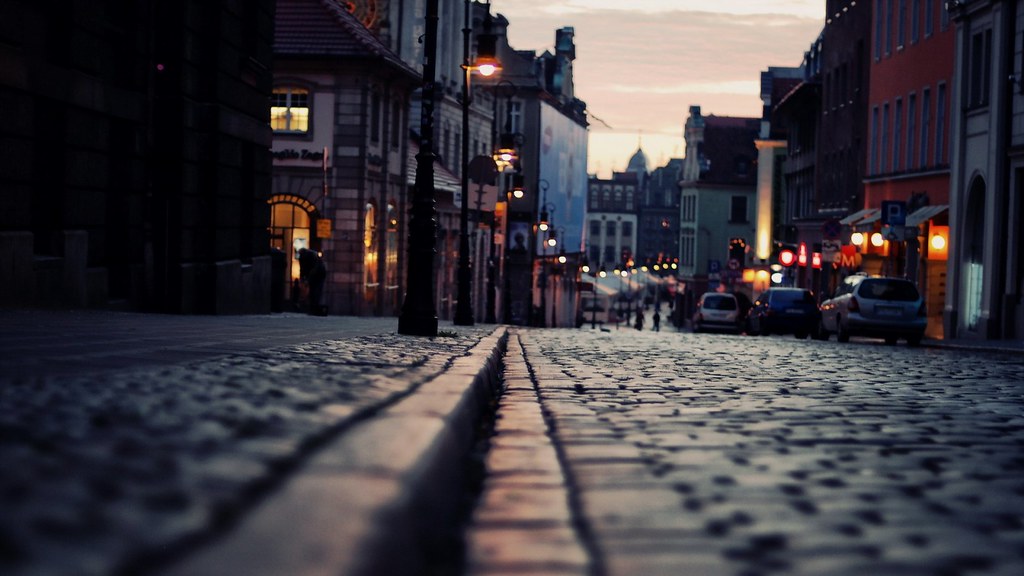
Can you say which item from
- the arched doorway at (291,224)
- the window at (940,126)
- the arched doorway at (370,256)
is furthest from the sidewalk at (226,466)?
the arched doorway at (370,256)

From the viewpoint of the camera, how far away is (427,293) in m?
19.1

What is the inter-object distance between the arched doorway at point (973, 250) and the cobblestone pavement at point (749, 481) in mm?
24868

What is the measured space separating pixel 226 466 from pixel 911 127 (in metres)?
45.4

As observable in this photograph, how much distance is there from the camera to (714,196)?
405ft

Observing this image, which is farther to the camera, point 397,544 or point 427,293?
point 427,293

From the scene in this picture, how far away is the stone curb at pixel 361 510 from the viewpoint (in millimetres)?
2834

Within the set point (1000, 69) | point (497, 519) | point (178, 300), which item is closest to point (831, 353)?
point (178, 300)

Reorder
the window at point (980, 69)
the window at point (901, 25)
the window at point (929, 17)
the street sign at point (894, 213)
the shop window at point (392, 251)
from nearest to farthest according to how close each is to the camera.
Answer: the window at point (980, 69) < the street sign at point (894, 213) < the window at point (929, 17) < the window at point (901, 25) < the shop window at point (392, 251)

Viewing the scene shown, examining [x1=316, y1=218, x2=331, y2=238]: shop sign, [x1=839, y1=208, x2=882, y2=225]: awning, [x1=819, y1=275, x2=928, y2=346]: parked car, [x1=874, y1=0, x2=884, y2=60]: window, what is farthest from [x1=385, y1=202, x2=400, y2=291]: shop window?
[x1=819, y1=275, x2=928, y2=346]: parked car

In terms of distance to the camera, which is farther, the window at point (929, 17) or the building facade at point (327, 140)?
the building facade at point (327, 140)

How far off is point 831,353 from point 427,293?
7.23 m

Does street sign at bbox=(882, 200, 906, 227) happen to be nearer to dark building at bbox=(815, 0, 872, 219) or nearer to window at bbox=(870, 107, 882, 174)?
window at bbox=(870, 107, 882, 174)

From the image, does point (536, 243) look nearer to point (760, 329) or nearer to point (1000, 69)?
point (760, 329)

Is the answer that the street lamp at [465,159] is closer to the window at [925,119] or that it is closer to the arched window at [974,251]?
the arched window at [974,251]
